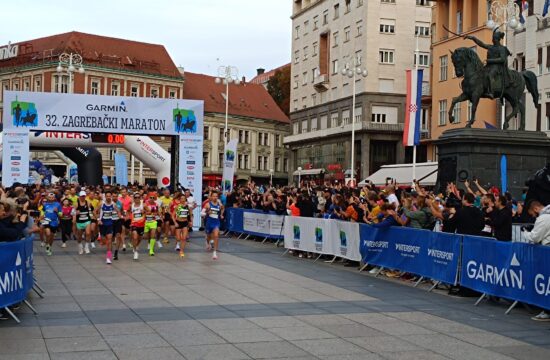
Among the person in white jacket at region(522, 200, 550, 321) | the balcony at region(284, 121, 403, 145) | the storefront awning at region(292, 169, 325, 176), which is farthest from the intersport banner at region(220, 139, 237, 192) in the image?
the storefront awning at region(292, 169, 325, 176)

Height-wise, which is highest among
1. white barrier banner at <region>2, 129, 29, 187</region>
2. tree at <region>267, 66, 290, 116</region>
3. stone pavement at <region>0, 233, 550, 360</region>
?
tree at <region>267, 66, 290, 116</region>

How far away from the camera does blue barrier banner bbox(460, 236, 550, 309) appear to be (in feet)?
37.8

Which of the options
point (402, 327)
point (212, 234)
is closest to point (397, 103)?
point (212, 234)

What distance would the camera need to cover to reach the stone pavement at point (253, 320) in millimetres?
9086

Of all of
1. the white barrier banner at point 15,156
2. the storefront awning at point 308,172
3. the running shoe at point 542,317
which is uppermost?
the storefront awning at point 308,172

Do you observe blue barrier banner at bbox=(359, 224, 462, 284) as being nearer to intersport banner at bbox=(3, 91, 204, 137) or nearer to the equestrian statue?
the equestrian statue

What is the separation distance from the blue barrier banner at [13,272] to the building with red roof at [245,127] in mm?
88760

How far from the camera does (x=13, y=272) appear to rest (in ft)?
36.2

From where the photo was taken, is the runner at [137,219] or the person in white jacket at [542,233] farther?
the runner at [137,219]

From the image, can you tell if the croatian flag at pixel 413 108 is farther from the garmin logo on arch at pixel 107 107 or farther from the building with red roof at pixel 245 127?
the building with red roof at pixel 245 127

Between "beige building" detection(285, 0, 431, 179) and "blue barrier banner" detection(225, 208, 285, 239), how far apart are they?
37.3m

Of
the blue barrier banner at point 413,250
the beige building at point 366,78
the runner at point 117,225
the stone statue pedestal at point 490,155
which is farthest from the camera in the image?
the beige building at point 366,78

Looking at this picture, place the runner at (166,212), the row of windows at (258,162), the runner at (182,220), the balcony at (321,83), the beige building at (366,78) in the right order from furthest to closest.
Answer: the row of windows at (258,162), the balcony at (321,83), the beige building at (366,78), the runner at (166,212), the runner at (182,220)

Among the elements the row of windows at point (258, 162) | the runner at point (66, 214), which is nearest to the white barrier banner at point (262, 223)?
the runner at point (66, 214)
